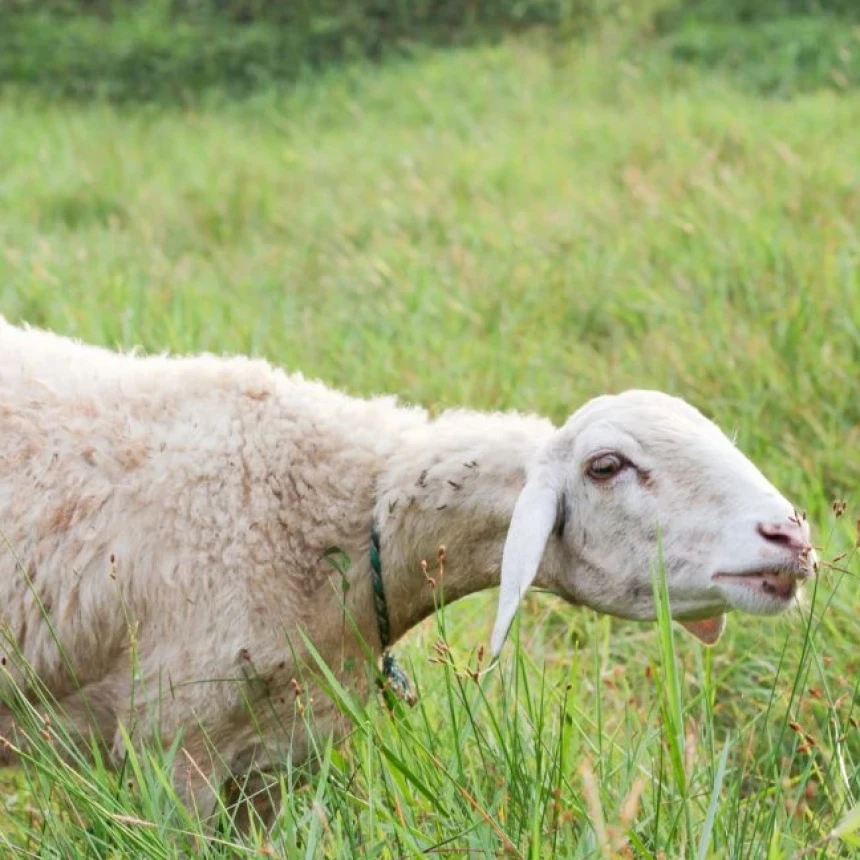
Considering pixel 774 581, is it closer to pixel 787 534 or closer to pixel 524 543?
pixel 787 534

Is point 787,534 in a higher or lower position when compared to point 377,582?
higher

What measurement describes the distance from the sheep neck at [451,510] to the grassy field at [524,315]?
175 millimetres

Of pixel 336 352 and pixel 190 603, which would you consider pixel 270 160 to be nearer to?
pixel 336 352

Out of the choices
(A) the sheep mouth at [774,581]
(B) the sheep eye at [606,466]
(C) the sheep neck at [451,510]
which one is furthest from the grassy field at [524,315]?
(B) the sheep eye at [606,466]

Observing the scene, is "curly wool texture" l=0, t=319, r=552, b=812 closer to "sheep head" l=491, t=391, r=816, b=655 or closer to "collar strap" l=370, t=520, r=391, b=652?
"collar strap" l=370, t=520, r=391, b=652

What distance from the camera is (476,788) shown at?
7.45 ft

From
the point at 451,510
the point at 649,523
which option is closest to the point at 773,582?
the point at 649,523

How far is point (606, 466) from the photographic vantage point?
2.63m

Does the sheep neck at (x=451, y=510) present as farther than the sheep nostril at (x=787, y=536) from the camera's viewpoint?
Yes

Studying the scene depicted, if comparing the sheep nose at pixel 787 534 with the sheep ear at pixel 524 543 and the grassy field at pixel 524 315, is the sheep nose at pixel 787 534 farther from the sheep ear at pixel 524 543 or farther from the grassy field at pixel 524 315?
the sheep ear at pixel 524 543

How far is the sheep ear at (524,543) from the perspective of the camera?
94.7 inches

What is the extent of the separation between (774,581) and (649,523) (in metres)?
0.28

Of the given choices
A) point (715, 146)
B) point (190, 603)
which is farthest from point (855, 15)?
point (190, 603)

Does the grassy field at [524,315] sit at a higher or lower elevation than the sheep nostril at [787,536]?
lower
